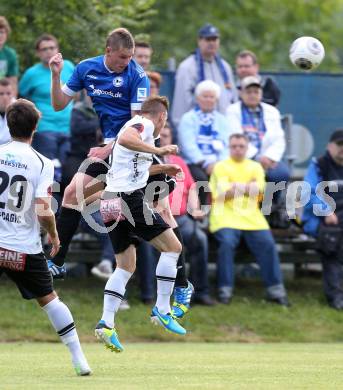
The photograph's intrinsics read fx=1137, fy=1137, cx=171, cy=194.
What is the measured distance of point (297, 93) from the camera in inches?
684

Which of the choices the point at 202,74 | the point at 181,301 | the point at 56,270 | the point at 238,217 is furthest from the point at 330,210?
the point at 56,270

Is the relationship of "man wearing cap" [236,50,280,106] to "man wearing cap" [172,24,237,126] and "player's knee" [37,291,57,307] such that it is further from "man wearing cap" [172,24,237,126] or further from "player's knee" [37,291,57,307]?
"player's knee" [37,291,57,307]

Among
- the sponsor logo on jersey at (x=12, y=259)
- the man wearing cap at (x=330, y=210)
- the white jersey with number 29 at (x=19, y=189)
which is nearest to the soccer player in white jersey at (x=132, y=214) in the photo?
the white jersey with number 29 at (x=19, y=189)

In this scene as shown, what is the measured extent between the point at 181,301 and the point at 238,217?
14.0ft

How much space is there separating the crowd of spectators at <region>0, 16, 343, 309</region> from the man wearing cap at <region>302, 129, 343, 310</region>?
1 centimetres

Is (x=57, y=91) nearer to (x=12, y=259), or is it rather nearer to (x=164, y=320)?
(x=12, y=259)

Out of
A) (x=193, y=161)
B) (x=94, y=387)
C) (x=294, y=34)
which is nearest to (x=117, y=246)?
(x=94, y=387)

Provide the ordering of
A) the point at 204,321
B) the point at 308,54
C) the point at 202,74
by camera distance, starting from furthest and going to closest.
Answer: the point at 202,74 → the point at 204,321 → the point at 308,54

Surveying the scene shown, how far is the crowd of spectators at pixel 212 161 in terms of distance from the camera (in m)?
15.5

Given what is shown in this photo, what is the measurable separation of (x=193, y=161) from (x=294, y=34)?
20.6 metres

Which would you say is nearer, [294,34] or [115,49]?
[115,49]

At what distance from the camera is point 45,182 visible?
948cm

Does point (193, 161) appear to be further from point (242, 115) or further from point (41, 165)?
point (41, 165)

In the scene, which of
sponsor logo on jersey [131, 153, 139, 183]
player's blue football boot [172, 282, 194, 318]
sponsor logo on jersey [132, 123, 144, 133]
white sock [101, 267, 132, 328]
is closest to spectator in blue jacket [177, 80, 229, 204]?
player's blue football boot [172, 282, 194, 318]
